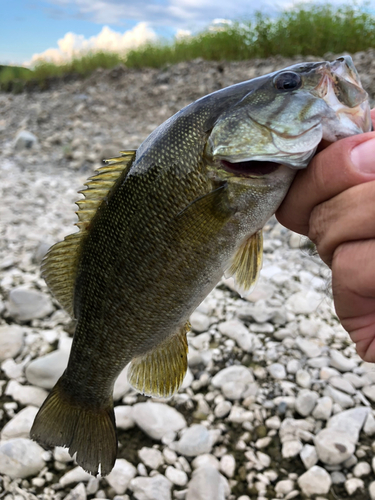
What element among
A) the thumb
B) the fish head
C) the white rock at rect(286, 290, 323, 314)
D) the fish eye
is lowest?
the white rock at rect(286, 290, 323, 314)

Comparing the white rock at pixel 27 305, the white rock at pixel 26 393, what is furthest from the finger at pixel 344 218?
the white rock at pixel 27 305

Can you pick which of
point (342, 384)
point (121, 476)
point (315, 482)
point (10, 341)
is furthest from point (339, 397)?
point (10, 341)

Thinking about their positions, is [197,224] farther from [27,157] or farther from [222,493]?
[27,157]

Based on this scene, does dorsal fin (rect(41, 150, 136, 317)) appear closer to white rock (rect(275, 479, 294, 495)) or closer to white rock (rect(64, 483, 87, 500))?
white rock (rect(64, 483, 87, 500))

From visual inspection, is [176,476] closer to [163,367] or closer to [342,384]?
[163,367]

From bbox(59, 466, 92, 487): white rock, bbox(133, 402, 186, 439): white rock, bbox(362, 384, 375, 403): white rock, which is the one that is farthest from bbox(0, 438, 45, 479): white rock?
bbox(362, 384, 375, 403): white rock

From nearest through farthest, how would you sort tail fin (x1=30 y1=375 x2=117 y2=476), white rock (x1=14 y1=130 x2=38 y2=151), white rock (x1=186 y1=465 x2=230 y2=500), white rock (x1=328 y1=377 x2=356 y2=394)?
1. tail fin (x1=30 y1=375 x2=117 y2=476)
2. white rock (x1=186 y1=465 x2=230 y2=500)
3. white rock (x1=328 y1=377 x2=356 y2=394)
4. white rock (x1=14 y1=130 x2=38 y2=151)
